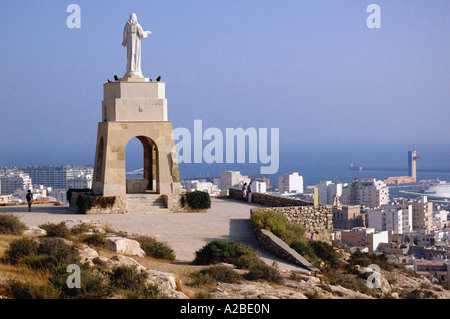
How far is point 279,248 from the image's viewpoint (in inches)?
612

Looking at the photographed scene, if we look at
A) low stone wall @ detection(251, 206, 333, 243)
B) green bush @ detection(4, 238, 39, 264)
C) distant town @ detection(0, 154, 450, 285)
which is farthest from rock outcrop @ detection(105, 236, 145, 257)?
distant town @ detection(0, 154, 450, 285)

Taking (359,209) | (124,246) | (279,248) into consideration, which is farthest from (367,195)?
(124,246)

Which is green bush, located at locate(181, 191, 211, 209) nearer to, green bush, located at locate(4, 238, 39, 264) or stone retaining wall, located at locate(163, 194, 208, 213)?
stone retaining wall, located at locate(163, 194, 208, 213)

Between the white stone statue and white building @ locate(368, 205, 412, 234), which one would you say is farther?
white building @ locate(368, 205, 412, 234)

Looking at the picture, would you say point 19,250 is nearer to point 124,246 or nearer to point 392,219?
point 124,246

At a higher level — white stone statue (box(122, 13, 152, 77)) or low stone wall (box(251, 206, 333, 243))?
white stone statue (box(122, 13, 152, 77))

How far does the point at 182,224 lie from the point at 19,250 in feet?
23.4

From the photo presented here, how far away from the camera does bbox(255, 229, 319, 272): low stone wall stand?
14.6 metres

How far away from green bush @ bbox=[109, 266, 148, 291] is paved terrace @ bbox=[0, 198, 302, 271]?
4185 millimetres

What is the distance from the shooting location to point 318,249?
679 inches

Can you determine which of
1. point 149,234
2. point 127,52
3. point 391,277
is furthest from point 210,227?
point 127,52
